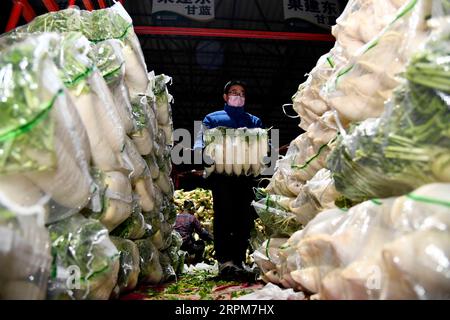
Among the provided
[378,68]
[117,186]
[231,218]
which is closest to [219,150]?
[231,218]

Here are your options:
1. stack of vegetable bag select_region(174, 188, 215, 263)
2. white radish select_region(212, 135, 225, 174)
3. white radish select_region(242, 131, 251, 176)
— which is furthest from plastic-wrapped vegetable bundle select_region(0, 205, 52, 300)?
stack of vegetable bag select_region(174, 188, 215, 263)

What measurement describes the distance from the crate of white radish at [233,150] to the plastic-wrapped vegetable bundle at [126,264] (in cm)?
146

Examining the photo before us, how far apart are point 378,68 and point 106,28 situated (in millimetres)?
1712

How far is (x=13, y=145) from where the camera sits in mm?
1292

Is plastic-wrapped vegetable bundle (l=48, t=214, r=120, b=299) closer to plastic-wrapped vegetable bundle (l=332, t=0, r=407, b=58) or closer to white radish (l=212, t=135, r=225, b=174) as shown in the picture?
plastic-wrapped vegetable bundle (l=332, t=0, r=407, b=58)

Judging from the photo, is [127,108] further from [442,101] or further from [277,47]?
[277,47]

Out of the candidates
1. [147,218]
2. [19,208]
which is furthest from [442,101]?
[147,218]

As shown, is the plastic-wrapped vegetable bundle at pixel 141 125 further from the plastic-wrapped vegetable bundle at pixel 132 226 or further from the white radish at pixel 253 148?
the white radish at pixel 253 148

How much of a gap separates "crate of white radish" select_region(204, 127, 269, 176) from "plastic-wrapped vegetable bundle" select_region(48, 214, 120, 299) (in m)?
2.19

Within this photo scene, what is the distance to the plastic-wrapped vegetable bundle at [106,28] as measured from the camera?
105 inches

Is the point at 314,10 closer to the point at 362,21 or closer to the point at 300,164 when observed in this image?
the point at 300,164

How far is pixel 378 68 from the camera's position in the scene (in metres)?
1.75

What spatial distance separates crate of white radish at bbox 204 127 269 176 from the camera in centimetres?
377

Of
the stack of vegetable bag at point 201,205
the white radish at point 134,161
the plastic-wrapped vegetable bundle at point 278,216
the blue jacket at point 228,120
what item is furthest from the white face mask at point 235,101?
the stack of vegetable bag at point 201,205
